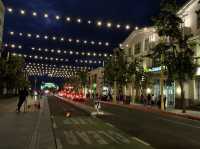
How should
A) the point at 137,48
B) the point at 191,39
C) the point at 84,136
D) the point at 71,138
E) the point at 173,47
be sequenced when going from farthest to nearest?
the point at 137,48 → the point at 191,39 → the point at 173,47 → the point at 84,136 → the point at 71,138

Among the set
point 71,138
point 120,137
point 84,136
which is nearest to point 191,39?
point 120,137

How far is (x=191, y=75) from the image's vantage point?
3809cm

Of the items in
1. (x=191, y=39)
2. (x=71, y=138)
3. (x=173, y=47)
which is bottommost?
(x=71, y=138)

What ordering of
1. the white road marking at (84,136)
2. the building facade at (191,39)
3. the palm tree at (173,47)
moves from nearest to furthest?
the white road marking at (84,136) → the palm tree at (173,47) → the building facade at (191,39)

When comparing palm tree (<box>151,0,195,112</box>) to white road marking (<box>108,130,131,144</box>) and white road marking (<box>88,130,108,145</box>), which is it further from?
white road marking (<box>88,130,108,145</box>)

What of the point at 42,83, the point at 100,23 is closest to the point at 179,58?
the point at 100,23

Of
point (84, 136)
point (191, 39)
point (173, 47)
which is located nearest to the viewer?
point (84, 136)

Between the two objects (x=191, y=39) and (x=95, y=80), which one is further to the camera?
(x=95, y=80)

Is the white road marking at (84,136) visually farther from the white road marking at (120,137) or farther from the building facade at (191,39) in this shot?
the building facade at (191,39)

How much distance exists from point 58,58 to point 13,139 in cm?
4774

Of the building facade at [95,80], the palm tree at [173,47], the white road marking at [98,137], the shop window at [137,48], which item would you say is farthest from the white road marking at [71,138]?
the building facade at [95,80]

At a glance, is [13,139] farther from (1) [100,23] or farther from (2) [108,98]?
(2) [108,98]

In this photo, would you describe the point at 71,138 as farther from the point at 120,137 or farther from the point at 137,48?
the point at 137,48

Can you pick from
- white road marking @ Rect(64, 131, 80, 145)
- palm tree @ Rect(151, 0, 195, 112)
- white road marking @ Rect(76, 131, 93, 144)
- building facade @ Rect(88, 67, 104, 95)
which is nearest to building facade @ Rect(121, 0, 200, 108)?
palm tree @ Rect(151, 0, 195, 112)
